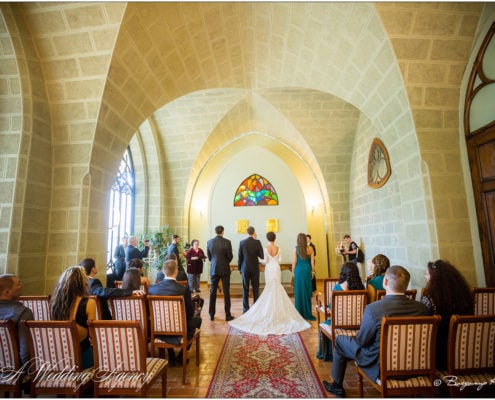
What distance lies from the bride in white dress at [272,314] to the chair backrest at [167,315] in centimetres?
163

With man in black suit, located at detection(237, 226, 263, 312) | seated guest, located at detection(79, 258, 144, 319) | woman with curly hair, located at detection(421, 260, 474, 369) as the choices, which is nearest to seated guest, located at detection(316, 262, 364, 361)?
woman with curly hair, located at detection(421, 260, 474, 369)

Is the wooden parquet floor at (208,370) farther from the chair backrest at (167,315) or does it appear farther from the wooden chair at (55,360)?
the wooden chair at (55,360)

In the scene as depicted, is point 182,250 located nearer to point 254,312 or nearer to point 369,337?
point 254,312

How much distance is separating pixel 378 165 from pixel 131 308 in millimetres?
5119

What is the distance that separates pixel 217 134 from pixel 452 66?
5.33 meters

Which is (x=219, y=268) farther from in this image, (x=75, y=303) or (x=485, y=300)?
(x=485, y=300)

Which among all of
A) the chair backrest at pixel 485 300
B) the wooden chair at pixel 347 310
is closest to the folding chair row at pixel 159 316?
the wooden chair at pixel 347 310

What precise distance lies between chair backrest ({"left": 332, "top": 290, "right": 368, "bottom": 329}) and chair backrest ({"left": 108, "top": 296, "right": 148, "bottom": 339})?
177 centimetres

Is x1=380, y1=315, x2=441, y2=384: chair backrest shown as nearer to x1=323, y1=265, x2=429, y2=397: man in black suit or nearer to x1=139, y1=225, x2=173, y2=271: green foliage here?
x1=323, y1=265, x2=429, y2=397: man in black suit

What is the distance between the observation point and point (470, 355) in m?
1.74

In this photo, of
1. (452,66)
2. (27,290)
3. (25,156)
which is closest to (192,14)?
(25,156)

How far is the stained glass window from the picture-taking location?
898 centimetres

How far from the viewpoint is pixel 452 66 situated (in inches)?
122

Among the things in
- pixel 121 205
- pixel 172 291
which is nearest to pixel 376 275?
pixel 172 291
